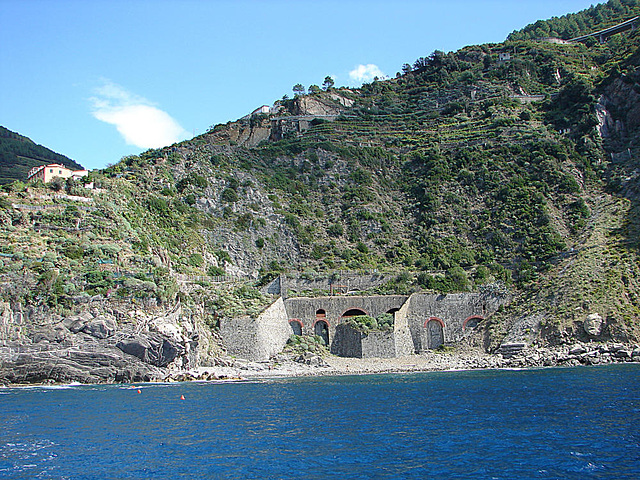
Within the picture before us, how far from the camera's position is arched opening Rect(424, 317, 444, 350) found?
193ft

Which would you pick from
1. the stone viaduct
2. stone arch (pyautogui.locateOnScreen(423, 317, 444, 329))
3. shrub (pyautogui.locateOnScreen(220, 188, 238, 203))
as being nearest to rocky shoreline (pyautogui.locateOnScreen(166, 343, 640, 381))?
the stone viaduct

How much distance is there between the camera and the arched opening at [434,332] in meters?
58.9

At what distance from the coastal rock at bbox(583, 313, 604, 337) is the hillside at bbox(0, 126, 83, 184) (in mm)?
99379

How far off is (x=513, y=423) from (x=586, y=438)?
13.6 ft

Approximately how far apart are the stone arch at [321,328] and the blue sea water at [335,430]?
15.3m

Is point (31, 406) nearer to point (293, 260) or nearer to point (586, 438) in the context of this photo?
point (586, 438)

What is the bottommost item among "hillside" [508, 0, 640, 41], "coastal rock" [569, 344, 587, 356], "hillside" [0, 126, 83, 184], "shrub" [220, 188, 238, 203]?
"coastal rock" [569, 344, 587, 356]

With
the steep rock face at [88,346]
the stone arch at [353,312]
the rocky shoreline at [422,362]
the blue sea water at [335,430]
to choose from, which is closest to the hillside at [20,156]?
the steep rock face at [88,346]

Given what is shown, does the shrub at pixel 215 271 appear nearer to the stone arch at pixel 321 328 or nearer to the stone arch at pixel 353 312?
the stone arch at pixel 321 328

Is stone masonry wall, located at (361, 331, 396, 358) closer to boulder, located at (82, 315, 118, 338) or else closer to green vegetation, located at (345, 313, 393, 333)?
green vegetation, located at (345, 313, 393, 333)

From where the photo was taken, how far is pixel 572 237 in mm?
65750

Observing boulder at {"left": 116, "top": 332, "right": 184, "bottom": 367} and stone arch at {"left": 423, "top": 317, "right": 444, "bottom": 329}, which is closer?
boulder at {"left": 116, "top": 332, "right": 184, "bottom": 367}

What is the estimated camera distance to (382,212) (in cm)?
8025

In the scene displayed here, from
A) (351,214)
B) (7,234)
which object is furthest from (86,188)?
(351,214)
